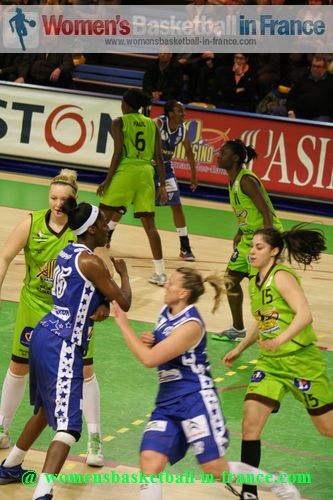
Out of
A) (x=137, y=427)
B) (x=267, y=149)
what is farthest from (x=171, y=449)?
(x=267, y=149)

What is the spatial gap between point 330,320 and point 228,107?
21.4ft

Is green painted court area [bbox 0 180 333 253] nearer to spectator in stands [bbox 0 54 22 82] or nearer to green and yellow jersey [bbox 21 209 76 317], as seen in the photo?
spectator in stands [bbox 0 54 22 82]

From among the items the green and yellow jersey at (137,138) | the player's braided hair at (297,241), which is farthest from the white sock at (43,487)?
the green and yellow jersey at (137,138)

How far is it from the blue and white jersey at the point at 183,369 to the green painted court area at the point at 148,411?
1.44 m

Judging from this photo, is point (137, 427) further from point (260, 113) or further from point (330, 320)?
point (260, 113)

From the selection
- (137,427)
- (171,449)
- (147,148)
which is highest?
(147,148)

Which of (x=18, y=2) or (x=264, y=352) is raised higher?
(x=18, y=2)

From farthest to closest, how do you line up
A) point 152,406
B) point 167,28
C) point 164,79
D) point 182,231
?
point 167,28, point 164,79, point 182,231, point 152,406

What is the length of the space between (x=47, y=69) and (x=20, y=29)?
142 cm

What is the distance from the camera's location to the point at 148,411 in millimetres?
8227

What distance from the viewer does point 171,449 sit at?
229 inches

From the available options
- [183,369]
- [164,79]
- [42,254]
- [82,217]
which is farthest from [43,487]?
[164,79]

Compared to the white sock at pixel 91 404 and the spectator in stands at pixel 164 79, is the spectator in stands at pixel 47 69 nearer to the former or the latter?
the spectator in stands at pixel 164 79

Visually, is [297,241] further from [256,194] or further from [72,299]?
[256,194]
